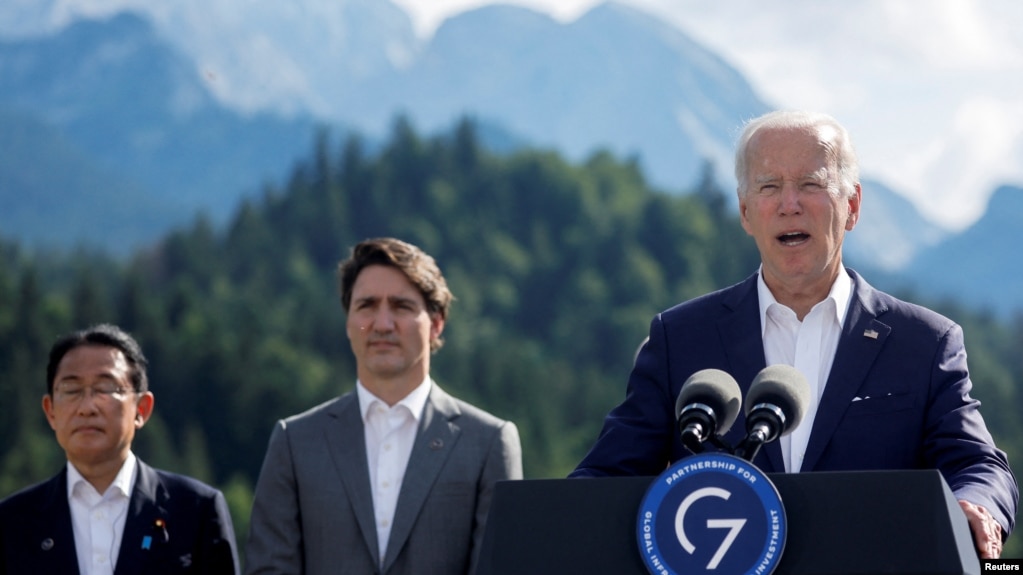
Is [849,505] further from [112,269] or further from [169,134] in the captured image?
[169,134]

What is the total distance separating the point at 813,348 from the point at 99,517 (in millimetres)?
2286

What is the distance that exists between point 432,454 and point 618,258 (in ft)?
255

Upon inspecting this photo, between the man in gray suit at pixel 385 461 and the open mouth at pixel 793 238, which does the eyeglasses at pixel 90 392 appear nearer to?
the man in gray suit at pixel 385 461

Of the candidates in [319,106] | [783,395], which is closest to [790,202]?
[783,395]

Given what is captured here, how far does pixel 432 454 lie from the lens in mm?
4238

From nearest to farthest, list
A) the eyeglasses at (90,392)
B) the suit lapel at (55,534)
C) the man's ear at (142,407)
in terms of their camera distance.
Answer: the suit lapel at (55,534) < the eyeglasses at (90,392) < the man's ear at (142,407)

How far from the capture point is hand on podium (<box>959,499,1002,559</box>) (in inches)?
95.4

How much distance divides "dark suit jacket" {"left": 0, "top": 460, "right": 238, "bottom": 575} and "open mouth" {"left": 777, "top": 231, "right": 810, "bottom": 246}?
208 cm

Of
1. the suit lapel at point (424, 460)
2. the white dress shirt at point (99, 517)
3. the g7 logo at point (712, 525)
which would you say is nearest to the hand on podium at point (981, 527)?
the g7 logo at point (712, 525)

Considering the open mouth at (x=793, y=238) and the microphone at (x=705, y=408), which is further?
the open mouth at (x=793, y=238)

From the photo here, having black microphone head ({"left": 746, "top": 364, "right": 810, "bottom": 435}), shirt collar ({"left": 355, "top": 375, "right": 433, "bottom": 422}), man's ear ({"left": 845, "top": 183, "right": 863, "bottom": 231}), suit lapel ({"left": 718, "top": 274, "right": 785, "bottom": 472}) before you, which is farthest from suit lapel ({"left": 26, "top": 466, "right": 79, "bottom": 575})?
black microphone head ({"left": 746, "top": 364, "right": 810, "bottom": 435})

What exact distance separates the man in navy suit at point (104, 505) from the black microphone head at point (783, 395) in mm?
2372

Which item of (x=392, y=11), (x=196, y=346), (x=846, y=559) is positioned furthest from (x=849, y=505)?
(x=392, y=11)

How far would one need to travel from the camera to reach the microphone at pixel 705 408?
227cm
